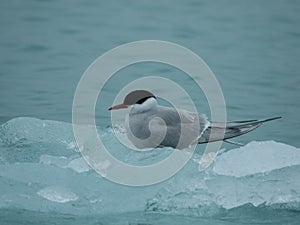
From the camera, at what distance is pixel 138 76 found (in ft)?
37.9

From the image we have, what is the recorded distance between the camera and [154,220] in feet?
22.3

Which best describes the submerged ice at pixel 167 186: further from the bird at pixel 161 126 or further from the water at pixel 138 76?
the bird at pixel 161 126

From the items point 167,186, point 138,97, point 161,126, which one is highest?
point 138,97

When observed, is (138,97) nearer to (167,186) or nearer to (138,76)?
(167,186)

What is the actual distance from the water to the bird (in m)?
0.27

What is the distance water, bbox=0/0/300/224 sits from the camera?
22.6 ft

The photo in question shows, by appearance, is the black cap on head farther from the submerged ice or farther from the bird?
the submerged ice

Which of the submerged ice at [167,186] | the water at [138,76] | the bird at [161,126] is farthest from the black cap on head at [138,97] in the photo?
the submerged ice at [167,186]

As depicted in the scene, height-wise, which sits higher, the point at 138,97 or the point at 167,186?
the point at 138,97

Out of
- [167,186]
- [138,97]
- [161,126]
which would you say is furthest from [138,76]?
[167,186]

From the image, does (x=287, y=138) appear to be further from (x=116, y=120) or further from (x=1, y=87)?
(x=1, y=87)

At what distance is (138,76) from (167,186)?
4680 mm

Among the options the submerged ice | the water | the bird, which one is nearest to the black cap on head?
A: the bird

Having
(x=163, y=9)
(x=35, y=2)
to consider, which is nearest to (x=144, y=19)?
(x=163, y=9)
